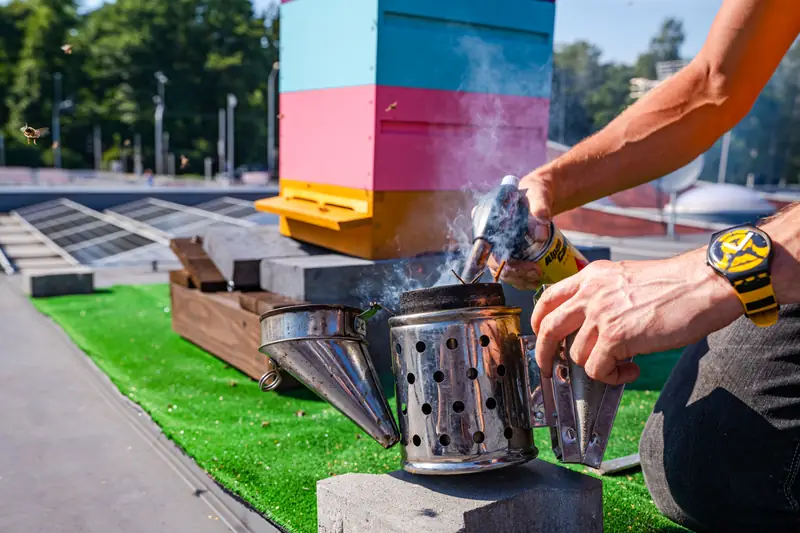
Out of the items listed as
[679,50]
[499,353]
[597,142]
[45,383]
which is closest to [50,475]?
[45,383]

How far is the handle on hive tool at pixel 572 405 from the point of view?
1.29 metres

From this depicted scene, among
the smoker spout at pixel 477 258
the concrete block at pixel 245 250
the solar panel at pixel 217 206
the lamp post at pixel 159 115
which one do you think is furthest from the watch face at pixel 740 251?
the lamp post at pixel 159 115

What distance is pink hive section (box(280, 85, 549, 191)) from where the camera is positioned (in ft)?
10.4

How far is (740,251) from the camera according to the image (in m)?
1.06

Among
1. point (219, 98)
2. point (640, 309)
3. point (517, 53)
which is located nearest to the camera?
point (640, 309)

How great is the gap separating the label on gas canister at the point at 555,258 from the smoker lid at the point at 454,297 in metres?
0.30

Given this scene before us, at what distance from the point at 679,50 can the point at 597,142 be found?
858 inches

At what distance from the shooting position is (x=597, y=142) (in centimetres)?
174

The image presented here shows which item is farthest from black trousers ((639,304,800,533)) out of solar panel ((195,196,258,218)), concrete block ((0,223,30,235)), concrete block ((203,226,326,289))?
concrete block ((0,223,30,235))

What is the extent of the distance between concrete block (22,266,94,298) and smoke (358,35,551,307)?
9.98ft

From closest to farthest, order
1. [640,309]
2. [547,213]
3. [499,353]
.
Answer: [640,309]
[499,353]
[547,213]

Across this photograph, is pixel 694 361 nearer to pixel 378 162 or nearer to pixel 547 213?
pixel 547 213

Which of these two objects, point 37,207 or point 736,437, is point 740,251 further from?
point 37,207

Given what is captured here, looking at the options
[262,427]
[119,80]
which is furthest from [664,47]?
[119,80]
